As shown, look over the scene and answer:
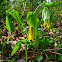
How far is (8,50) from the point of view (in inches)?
48.4

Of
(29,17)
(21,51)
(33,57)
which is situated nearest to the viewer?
(29,17)

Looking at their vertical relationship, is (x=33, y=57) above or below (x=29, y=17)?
below

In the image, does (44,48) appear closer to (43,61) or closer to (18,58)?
(43,61)

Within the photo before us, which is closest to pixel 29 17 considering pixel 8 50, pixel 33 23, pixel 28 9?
pixel 33 23

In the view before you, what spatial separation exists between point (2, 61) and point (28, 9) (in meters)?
1.78

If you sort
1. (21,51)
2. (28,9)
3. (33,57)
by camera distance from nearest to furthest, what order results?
(33,57) < (21,51) < (28,9)

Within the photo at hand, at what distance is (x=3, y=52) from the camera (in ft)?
3.89

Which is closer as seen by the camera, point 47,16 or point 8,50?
point 47,16

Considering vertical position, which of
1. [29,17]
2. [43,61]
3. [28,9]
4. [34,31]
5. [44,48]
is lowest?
[43,61]

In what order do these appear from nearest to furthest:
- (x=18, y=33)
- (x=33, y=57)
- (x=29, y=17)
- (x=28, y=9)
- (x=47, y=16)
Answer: (x=29, y=17) < (x=47, y=16) < (x=33, y=57) < (x=18, y=33) < (x=28, y=9)

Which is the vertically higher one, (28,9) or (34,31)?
(28,9)

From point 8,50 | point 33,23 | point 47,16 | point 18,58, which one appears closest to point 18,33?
point 8,50

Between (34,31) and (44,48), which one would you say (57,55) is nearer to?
(44,48)

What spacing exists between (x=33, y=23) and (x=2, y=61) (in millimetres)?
504
